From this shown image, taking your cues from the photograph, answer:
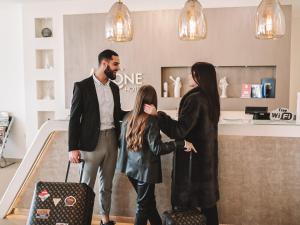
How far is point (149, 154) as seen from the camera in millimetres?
2783

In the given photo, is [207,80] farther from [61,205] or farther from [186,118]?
[61,205]

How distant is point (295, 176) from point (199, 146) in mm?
978

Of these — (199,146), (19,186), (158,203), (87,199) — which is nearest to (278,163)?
(199,146)

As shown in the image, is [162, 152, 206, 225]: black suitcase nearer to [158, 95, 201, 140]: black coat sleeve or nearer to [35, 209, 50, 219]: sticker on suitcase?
[158, 95, 201, 140]: black coat sleeve

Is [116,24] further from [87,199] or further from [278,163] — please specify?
[278,163]

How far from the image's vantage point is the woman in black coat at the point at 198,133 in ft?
8.68

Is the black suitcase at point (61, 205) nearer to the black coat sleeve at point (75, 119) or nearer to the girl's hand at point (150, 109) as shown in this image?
the black coat sleeve at point (75, 119)

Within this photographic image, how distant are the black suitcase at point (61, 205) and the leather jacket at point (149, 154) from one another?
373 millimetres

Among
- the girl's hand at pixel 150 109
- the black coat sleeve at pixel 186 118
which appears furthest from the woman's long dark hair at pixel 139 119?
the black coat sleeve at pixel 186 118

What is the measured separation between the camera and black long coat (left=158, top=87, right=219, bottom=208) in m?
2.67

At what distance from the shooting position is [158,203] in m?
3.37

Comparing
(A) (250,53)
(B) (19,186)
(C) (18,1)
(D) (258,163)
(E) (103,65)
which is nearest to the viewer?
(E) (103,65)

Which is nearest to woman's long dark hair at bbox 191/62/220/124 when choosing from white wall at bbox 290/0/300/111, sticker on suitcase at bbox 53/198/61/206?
sticker on suitcase at bbox 53/198/61/206

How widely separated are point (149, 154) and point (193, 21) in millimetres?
1136
